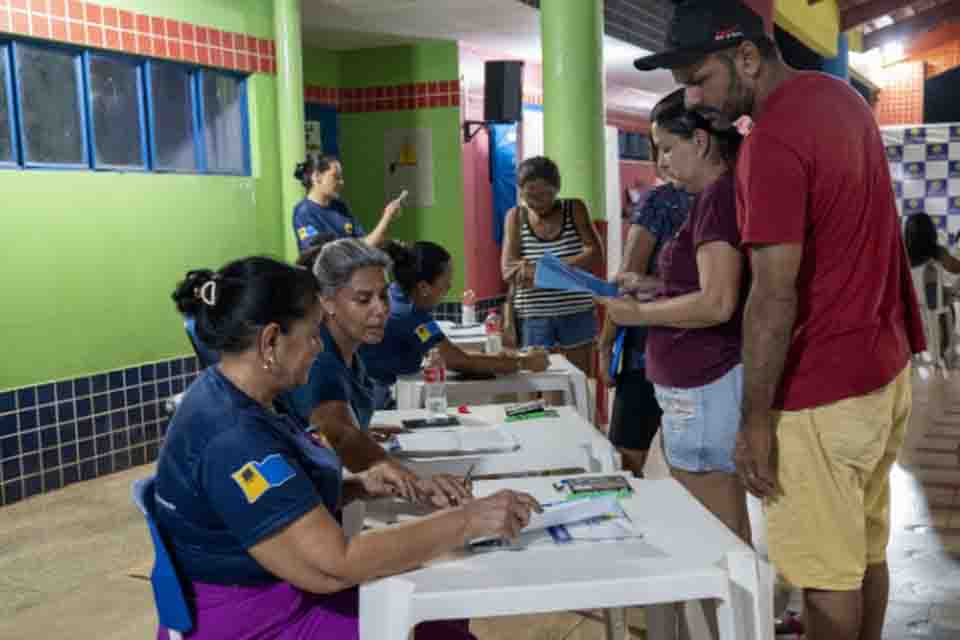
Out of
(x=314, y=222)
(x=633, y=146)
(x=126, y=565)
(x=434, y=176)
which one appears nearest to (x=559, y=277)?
(x=126, y=565)

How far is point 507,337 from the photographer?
173 inches

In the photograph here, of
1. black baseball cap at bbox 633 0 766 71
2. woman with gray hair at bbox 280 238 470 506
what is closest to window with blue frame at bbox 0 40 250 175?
woman with gray hair at bbox 280 238 470 506

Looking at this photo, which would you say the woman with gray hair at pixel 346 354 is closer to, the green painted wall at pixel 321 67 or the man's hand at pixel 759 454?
the man's hand at pixel 759 454

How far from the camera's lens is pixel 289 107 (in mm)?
6145

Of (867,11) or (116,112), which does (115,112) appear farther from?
(867,11)

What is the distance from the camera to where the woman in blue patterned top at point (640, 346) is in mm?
2918

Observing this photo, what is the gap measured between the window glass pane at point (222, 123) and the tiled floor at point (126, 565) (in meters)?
1.93

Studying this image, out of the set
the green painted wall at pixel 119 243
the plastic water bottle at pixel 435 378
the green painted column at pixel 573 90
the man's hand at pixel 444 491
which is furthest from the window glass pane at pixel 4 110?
the man's hand at pixel 444 491

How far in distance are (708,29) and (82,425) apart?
13.1ft

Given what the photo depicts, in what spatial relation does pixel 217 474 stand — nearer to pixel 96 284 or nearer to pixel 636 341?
pixel 636 341

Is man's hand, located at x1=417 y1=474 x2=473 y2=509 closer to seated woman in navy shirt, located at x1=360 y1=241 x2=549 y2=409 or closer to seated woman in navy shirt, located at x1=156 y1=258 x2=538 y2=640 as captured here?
seated woman in navy shirt, located at x1=156 y1=258 x2=538 y2=640

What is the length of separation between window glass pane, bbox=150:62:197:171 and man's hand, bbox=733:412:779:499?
4285mm

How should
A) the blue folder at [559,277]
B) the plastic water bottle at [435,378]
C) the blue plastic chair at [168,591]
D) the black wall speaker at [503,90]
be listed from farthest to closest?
the black wall speaker at [503,90], the plastic water bottle at [435,378], the blue folder at [559,277], the blue plastic chair at [168,591]

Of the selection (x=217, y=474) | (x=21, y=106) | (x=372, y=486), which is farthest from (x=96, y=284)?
(x=217, y=474)
